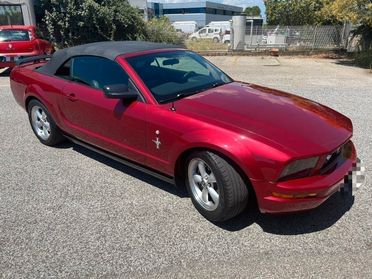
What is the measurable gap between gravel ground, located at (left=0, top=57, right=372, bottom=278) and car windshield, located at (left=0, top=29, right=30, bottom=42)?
25.2 feet

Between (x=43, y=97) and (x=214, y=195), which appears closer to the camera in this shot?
(x=214, y=195)

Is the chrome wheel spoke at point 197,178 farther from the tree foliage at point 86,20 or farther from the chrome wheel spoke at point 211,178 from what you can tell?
the tree foliage at point 86,20

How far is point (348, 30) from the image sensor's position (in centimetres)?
1850

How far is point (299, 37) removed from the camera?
18.8 metres

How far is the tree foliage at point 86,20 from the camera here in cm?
1731

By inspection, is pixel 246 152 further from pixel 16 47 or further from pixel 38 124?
pixel 16 47

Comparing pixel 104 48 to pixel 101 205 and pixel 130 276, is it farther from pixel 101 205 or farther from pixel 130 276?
pixel 130 276

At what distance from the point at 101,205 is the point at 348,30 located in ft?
61.2

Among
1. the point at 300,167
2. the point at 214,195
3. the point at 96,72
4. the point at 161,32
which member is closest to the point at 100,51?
the point at 96,72

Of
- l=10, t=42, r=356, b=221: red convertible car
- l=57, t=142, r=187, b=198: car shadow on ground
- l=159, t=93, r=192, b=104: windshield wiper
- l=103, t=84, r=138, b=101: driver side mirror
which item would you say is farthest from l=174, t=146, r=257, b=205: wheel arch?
l=103, t=84, r=138, b=101: driver side mirror

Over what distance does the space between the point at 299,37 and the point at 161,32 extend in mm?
7537

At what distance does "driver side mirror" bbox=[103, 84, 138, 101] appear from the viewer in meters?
3.40

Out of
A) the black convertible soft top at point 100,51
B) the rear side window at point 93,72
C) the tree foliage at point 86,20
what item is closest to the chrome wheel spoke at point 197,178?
the rear side window at point 93,72

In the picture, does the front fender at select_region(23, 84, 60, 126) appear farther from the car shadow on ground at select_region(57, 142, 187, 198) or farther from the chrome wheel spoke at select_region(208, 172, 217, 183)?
the chrome wheel spoke at select_region(208, 172, 217, 183)
